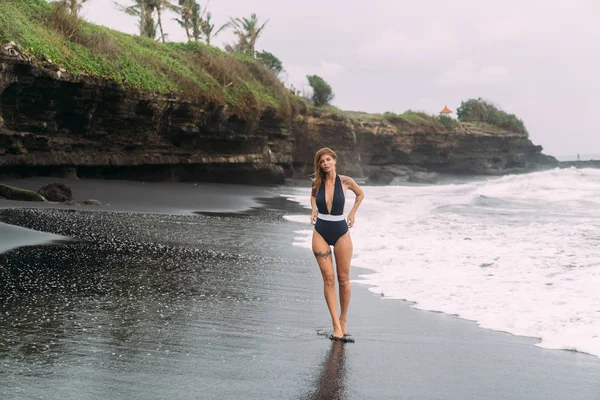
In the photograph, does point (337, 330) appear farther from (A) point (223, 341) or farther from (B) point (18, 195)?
(B) point (18, 195)

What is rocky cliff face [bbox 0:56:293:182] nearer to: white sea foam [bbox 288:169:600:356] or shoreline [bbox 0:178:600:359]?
shoreline [bbox 0:178:600:359]

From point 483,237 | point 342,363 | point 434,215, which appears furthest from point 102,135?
point 342,363

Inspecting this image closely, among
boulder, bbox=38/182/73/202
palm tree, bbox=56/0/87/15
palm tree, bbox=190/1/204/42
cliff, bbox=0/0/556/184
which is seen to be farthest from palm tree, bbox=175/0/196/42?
boulder, bbox=38/182/73/202

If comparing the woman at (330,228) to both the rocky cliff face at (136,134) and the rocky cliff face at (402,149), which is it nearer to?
the rocky cliff face at (136,134)

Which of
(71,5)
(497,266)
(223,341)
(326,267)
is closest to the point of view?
(223,341)

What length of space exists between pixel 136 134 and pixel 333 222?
1933 centimetres

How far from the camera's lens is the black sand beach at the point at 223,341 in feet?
12.7

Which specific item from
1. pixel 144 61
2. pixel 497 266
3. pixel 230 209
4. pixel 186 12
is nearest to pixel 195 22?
pixel 186 12

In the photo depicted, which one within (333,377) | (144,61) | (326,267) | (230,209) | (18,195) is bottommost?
(333,377)

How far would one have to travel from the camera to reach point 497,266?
29.0 ft

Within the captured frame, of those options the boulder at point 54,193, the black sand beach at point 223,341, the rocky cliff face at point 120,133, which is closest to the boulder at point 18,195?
the boulder at point 54,193

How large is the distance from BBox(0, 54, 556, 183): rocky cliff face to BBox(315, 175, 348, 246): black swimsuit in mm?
13997

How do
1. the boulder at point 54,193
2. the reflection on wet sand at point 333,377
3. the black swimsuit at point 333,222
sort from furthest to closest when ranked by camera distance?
the boulder at point 54,193, the black swimsuit at point 333,222, the reflection on wet sand at point 333,377

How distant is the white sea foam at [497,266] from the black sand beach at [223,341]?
0.41 m
